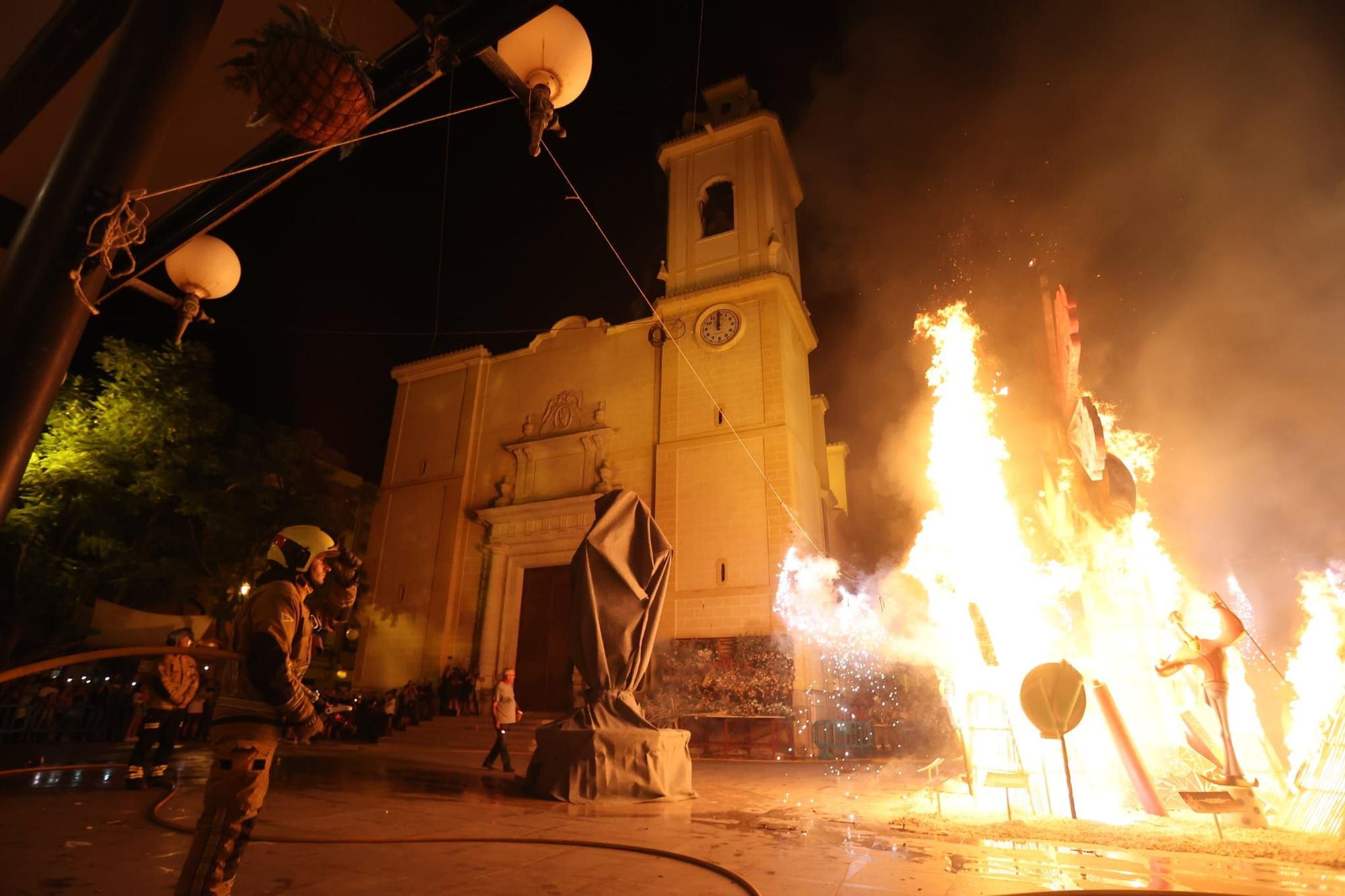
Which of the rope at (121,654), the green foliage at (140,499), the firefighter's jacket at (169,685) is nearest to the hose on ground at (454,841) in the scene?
the rope at (121,654)

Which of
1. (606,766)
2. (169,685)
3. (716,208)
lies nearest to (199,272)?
(169,685)

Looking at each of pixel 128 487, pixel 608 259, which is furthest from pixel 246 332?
pixel 608 259

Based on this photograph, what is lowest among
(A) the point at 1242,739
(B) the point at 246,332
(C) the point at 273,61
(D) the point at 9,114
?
(A) the point at 1242,739

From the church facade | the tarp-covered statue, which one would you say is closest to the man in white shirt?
the tarp-covered statue

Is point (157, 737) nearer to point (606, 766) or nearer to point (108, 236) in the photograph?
point (606, 766)

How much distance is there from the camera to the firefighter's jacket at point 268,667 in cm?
288

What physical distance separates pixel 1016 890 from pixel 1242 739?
6039 mm

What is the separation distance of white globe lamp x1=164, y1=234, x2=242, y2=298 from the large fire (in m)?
8.12

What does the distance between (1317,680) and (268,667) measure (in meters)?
9.97

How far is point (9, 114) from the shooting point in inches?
145

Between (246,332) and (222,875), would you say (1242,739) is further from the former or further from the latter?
(246,332)

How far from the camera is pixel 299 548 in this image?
3.30 metres

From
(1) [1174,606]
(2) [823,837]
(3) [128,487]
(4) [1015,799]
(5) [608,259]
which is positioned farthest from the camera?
(5) [608,259]

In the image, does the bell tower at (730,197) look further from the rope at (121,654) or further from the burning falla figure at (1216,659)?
the rope at (121,654)
